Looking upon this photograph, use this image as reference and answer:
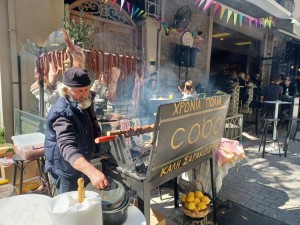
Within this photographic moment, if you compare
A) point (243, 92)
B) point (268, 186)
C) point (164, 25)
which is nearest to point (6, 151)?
point (268, 186)

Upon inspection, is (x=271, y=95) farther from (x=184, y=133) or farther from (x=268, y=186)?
(x=184, y=133)

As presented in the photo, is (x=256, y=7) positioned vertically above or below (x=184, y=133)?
above

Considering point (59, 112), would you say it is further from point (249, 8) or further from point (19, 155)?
point (249, 8)

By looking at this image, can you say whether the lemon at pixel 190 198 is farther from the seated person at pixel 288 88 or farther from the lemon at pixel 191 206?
the seated person at pixel 288 88

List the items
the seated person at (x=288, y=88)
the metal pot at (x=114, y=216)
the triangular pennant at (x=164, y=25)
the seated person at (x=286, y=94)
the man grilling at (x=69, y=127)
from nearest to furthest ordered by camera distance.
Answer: the metal pot at (x=114, y=216) < the man grilling at (x=69, y=127) < the triangular pennant at (x=164, y=25) < the seated person at (x=286, y=94) < the seated person at (x=288, y=88)

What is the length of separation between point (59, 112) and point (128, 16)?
19.3 feet

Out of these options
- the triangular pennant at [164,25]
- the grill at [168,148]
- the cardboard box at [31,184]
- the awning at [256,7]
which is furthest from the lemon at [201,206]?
the triangular pennant at [164,25]

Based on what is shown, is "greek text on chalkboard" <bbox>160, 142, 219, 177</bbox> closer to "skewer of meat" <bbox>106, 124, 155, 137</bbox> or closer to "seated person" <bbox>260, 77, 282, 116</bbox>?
"skewer of meat" <bbox>106, 124, 155, 137</bbox>

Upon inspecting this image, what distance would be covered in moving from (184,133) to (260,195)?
8.89 ft

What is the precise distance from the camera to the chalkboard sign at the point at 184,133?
216 cm

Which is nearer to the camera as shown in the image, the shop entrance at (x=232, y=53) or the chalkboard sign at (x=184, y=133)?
the chalkboard sign at (x=184, y=133)

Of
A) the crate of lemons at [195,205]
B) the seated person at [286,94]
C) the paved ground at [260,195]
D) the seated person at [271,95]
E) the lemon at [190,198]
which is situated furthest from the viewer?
the seated person at [286,94]

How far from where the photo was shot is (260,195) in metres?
4.23

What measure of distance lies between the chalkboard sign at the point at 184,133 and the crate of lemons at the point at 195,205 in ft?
1.85
